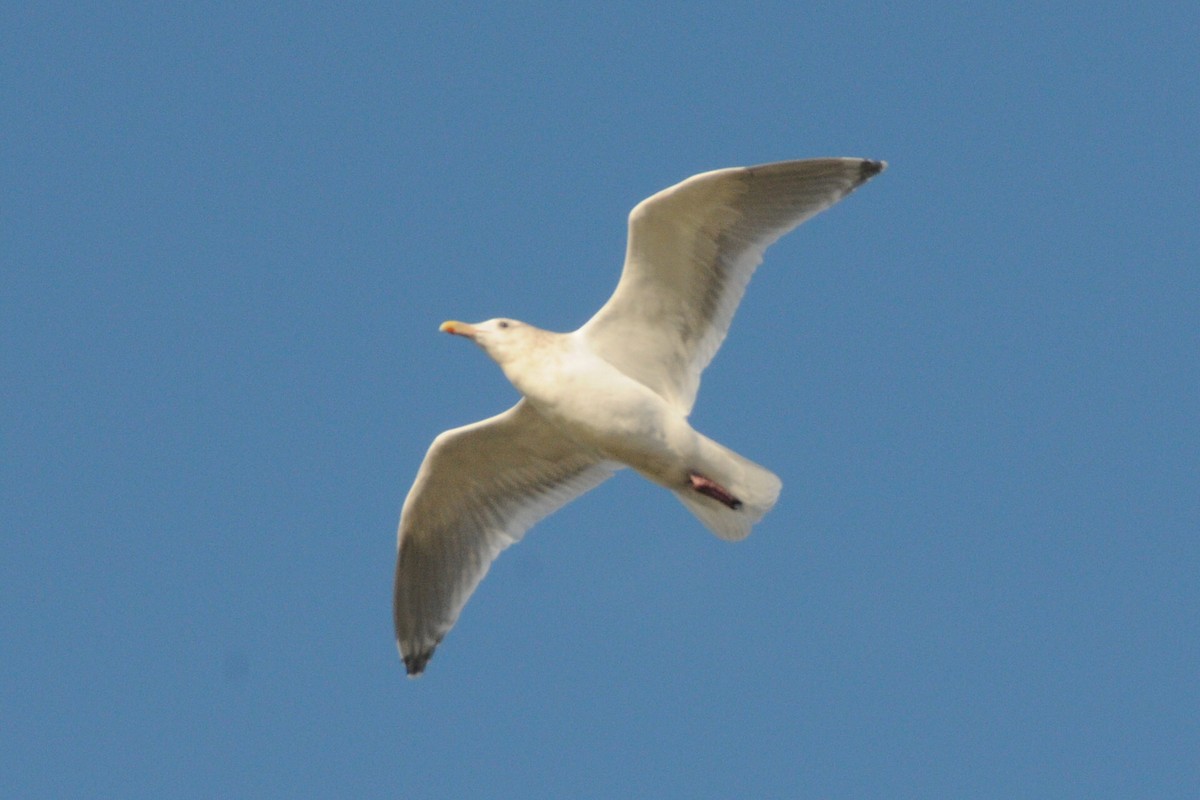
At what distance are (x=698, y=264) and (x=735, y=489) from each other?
132 centimetres

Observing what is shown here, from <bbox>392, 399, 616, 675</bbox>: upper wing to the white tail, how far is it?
1146mm

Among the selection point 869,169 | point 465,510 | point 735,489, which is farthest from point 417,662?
point 869,169

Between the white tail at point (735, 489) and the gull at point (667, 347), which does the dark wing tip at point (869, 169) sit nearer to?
the gull at point (667, 347)

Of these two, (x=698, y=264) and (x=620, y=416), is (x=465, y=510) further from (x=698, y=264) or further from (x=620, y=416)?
(x=698, y=264)

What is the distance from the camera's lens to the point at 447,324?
1107 centimetres

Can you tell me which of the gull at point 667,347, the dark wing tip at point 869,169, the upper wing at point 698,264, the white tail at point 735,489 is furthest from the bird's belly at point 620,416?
the dark wing tip at point 869,169

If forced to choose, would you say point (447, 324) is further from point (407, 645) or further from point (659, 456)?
point (407, 645)

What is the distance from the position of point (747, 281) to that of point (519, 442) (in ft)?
5.83

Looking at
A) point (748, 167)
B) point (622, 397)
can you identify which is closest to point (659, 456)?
point (622, 397)

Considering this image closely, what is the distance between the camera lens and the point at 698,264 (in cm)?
1084

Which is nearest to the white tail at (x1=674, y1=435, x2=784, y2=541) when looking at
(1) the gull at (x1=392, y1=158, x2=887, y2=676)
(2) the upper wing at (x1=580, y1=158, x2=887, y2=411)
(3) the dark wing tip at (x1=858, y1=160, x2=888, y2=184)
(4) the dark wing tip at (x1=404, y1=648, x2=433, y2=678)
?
(1) the gull at (x1=392, y1=158, x2=887, y2=676)

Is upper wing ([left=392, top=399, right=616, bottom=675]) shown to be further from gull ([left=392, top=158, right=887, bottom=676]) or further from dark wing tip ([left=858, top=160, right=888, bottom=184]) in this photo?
dark wing tip ([left=858, top=160, right=888, bottom=184])

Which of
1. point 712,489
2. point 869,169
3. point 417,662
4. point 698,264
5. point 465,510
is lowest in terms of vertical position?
point 417,662

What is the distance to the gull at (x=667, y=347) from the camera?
1057 centimetres
